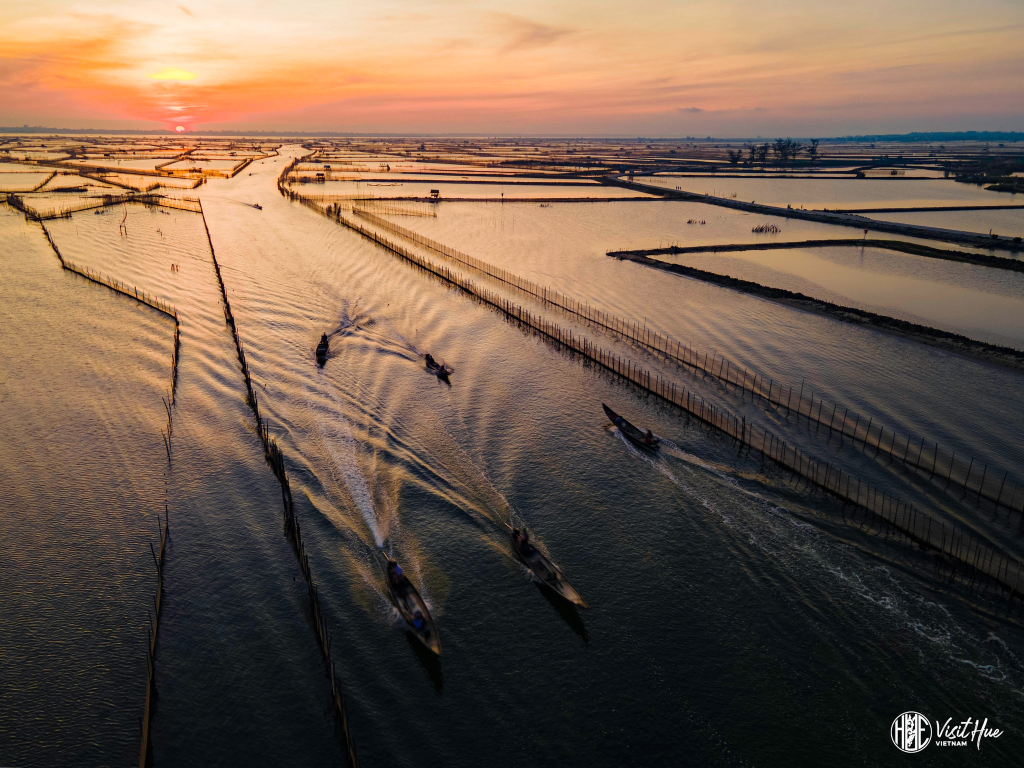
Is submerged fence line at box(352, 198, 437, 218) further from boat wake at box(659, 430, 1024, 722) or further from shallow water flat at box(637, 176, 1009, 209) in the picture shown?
boat wake at box(659, 430, 1024, 722)

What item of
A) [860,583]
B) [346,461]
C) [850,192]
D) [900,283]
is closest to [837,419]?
[860,583]

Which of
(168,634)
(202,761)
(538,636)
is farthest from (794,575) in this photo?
(168,634)

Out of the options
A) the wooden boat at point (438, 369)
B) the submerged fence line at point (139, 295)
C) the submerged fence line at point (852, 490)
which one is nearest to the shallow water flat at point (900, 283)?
the submerged fence line at point (852, 490)

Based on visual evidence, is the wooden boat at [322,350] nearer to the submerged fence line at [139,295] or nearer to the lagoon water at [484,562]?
the lagoon water at [484,562]

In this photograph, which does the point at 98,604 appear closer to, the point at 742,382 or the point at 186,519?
the point at 186,519

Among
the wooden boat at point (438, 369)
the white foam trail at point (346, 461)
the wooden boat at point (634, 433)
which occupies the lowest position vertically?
the white foam trail at point (346, 461)
